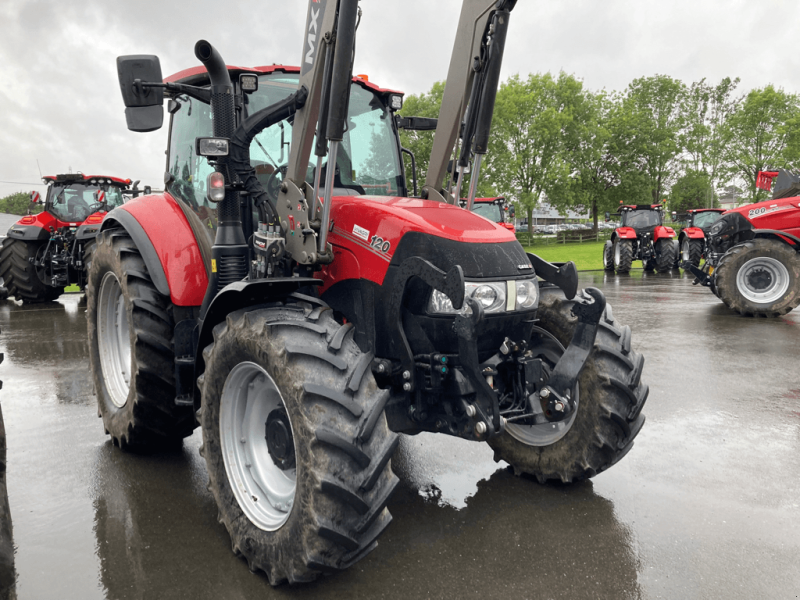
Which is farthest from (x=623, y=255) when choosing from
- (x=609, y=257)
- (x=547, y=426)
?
(x=547, y=426)

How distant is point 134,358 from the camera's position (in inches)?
145

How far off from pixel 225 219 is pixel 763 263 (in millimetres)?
9510

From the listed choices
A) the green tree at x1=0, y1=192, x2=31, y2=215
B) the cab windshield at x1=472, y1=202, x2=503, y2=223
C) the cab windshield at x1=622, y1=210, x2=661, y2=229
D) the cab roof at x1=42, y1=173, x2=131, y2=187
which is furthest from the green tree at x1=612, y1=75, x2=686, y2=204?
the green tree at x1=0, y1=192, x2=31, y2=215

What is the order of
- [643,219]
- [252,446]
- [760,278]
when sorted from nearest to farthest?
[252,446] < [760,278] < [643,219]

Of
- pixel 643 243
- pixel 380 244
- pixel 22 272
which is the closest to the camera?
pixel 380 244

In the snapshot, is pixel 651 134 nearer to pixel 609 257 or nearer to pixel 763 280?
pixel 609 257

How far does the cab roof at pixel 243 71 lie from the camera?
345 centimetres

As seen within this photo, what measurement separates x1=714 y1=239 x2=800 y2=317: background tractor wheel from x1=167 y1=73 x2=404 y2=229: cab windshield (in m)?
8.21

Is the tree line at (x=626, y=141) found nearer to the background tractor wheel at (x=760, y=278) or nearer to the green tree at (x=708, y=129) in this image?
the green tree at (x=708, y=129)

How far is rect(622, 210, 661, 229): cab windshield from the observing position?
66.7ft

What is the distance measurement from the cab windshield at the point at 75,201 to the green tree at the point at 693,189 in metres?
39.0

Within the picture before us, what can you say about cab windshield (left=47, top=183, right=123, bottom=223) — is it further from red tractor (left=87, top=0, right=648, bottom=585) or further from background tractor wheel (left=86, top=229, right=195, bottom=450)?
red tractor (left=87, top=0, right=648, bottom=585)

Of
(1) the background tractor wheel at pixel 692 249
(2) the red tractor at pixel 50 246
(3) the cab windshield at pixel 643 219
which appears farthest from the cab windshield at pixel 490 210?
(2) the red tractor at pixel 50 246

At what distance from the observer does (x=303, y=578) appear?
2.41 meters
